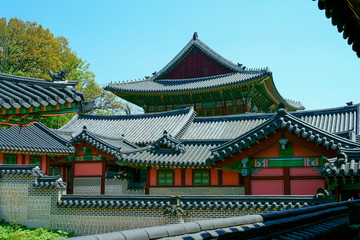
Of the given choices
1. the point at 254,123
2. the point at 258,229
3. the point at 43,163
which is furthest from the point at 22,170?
the point at 258,229

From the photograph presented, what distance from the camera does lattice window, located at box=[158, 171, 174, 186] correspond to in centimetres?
1908

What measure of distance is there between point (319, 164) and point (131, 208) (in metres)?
7.87

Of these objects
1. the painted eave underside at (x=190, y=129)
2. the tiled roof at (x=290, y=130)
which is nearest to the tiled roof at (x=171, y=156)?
the painted eave underside at (x=190, y=129)

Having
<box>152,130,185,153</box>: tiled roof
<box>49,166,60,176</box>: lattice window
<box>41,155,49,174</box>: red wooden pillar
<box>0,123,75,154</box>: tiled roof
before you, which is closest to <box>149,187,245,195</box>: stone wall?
<box>152,130,185,153</box>: tiled roof

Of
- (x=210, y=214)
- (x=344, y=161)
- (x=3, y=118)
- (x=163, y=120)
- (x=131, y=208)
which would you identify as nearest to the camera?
(x=3, y=118)

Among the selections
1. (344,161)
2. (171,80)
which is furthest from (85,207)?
(171,80)

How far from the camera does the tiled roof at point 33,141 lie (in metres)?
19.7

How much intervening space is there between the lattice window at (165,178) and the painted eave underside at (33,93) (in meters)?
11.3

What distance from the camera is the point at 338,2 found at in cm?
499

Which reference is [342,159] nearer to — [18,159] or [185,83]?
[18,159]

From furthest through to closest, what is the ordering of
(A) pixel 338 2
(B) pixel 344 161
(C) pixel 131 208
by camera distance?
(C) pixel 131 208 → (B) pixel 344 161 → (A) pixel 338 2

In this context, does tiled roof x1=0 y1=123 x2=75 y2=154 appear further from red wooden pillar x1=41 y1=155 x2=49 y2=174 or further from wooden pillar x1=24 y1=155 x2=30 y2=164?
red wooden pillar x1=41 y1=155 x2=49 y2=174

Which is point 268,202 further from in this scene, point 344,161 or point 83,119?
point 83,119

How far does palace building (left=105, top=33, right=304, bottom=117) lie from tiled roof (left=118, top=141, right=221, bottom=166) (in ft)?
25.9
